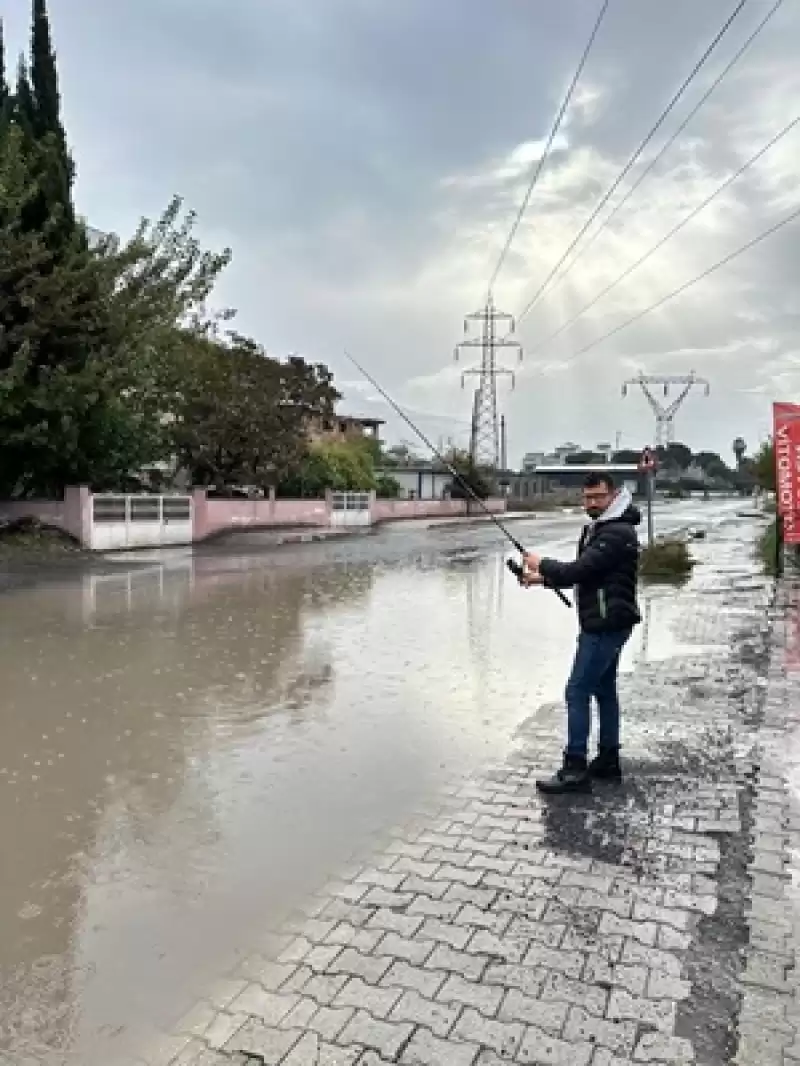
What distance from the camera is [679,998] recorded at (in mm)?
2682

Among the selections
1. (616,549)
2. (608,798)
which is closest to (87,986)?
(608,798)

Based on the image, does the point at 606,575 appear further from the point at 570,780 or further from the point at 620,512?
the point at 570,780

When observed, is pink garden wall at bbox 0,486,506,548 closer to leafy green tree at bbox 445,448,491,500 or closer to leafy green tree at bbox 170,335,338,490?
leafy green tree at bbox 170,335,338,490

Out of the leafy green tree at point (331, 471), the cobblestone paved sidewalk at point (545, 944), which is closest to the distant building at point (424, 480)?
the leafy green tree at point (331, 471)

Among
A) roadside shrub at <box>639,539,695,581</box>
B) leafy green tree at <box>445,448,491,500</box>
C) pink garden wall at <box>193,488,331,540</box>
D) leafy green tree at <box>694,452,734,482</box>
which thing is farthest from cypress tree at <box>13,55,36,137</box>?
leafy green tree at <box>694,452,734,482</box>

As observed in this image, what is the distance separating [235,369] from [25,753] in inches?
884

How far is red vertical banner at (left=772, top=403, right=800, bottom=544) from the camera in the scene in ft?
43.4

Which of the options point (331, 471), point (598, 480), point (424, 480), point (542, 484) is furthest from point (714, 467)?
point (598, 480)

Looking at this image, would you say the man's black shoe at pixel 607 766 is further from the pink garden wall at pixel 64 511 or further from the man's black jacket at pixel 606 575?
the pink garden wall at pixel 64 511

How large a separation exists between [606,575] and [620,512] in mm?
349

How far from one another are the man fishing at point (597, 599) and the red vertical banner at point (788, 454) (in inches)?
387

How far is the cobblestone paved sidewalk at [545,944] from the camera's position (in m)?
2.47

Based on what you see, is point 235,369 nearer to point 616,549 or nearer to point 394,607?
point 394,607

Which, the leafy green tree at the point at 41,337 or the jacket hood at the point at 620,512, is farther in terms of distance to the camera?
the leafy green tree at the point at 41,337
